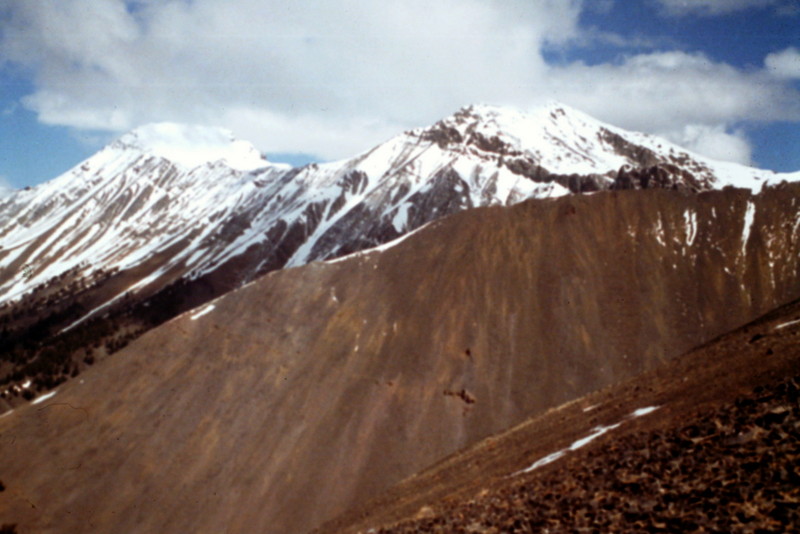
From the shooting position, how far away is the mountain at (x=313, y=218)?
11594cm

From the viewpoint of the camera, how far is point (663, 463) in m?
9.45

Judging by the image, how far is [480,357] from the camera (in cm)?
4022

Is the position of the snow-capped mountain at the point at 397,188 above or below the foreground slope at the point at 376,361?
above

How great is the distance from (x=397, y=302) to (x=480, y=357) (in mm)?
8802

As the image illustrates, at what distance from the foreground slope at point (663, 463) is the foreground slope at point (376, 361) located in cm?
1552

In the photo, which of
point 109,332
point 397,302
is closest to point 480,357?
point 397,302

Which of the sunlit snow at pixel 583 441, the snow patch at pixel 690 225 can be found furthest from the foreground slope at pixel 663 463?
the snow patch at pixel 690 225

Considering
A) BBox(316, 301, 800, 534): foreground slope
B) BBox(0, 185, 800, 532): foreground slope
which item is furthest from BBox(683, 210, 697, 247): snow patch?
BBox(316, 301, 800, 534): foreground slope

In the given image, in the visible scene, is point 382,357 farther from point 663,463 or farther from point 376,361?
point 663,463

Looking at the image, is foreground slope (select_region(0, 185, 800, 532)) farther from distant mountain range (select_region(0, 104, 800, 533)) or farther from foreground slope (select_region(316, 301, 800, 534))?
foreground slope (select_region(316, 301, 800, 534))

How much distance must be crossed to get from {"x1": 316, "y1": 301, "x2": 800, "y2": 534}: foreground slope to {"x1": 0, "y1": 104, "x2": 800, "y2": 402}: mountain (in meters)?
85.1

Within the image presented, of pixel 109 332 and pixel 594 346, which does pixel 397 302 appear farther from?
pixel 109 332

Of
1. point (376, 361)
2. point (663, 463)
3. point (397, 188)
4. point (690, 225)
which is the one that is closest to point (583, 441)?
point (663, 463)

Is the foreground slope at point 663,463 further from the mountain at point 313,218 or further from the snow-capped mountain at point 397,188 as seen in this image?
the snow-capped mountain at point 397,188
